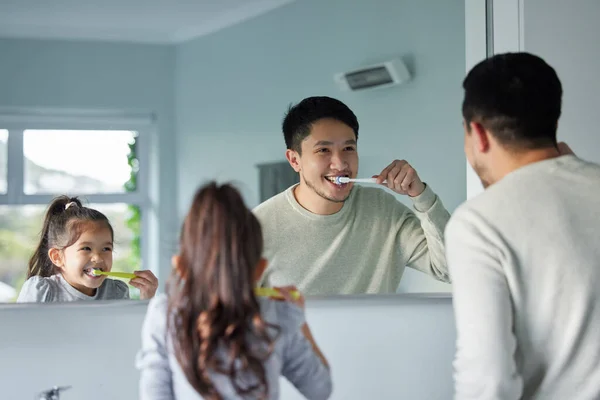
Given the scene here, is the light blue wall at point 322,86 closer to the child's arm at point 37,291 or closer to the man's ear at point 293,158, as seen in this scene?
the man's ear at point 293,158

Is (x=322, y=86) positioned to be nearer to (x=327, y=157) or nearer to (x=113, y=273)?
(x=327, y=157)

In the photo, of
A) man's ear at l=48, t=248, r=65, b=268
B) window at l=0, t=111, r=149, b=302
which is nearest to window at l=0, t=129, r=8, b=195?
window at l=0, t=111, r=149, b=302

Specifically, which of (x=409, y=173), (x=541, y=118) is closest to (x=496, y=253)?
(x=541, y=118)

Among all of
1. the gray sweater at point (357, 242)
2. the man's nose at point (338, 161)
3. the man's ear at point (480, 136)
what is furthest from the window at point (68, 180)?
the man's ear at point (480, 136)

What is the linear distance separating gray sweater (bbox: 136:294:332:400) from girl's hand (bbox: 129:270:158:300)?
44cm

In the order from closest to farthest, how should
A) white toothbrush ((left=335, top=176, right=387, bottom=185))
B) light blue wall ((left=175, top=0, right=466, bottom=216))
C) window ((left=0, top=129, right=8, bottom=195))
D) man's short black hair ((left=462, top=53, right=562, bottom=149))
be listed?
man's short black hair ((left=462, top=53, right=562, bottom=149)) → window ((left=0, top=129, right=8, bottom=195)) → light blue wall ((left=175, top=0, right=466, bottom=216)) → white toothbrush ((left=335, top=176, right=387, bottom=185))

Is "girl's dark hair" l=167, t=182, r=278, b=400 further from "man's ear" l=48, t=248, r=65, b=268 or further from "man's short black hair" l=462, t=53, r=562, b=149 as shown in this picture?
"man's ear" l=48, t=248, r=65, b=268

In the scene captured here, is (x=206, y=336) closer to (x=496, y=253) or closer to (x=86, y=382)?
(x=496, y=253)

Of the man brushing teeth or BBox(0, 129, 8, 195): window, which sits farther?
the man brushing teeth

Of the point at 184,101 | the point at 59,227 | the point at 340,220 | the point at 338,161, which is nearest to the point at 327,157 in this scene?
the point at 338,161

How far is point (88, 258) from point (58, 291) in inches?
Answer: 3.3

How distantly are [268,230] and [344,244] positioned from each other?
0.18 metres

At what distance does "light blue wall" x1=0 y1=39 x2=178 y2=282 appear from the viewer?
4.68 feet

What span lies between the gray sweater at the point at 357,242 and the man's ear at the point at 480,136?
0.51 meters
